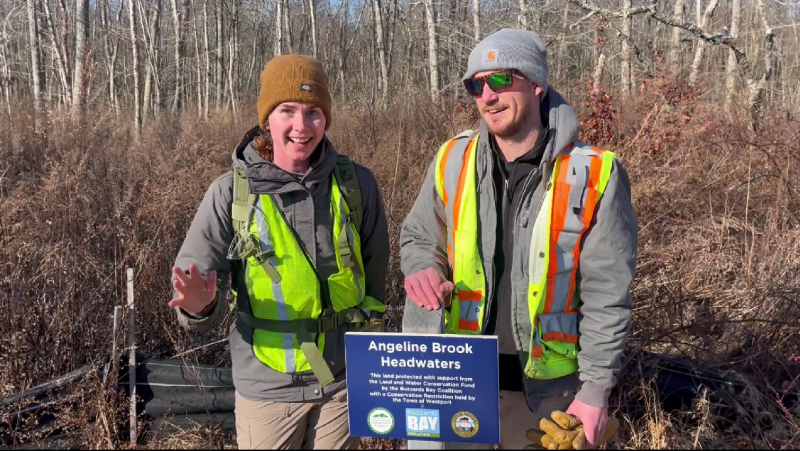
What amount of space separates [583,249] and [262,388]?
125 cm

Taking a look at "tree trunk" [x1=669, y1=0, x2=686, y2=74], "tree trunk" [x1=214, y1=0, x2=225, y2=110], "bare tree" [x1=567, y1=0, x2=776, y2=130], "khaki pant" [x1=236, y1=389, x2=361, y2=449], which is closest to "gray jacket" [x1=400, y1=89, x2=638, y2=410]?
"khaki pant" [x1=236, y1=389, x2=361, y2=449]

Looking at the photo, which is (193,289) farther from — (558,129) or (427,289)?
(558,129)

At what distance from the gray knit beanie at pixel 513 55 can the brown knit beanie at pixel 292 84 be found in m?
0.59

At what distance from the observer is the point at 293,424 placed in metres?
2.02

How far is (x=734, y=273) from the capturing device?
4430 millimetres

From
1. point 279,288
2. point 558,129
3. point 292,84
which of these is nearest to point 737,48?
point 558,129

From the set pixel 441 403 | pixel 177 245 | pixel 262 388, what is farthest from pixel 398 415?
pixel 177 245

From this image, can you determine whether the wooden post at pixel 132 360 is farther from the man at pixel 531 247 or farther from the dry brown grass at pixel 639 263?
the man at pixel 531 247

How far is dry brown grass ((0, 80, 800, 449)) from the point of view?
3.01 m

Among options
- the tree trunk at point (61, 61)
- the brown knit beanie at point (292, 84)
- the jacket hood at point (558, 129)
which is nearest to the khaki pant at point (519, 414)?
the jacket hood at point (558, 129)

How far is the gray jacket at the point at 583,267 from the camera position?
66.9 inches

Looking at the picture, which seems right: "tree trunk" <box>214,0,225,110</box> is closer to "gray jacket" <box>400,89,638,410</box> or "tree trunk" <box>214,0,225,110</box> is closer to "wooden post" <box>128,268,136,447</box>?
"wooden post" <box>128,268,136,447</box>

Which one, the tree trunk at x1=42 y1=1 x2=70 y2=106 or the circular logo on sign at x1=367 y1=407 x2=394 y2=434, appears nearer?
the circular logo on sign at x1=367 y1=407 x2=394 y2=434

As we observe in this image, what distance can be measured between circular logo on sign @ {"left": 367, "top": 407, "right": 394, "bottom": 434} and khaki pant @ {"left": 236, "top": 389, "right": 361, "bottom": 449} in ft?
2.14
